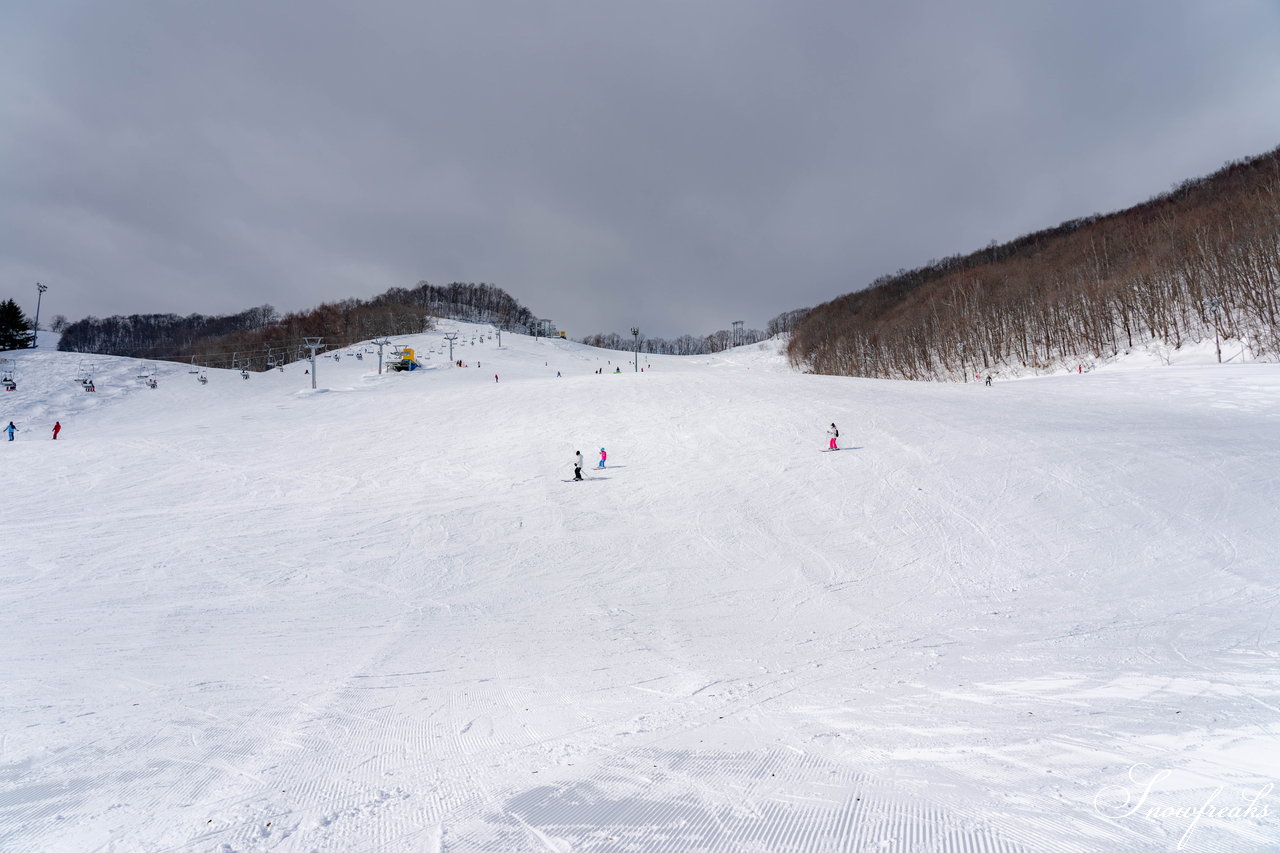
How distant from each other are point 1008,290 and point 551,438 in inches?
3159

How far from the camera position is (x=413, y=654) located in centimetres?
803

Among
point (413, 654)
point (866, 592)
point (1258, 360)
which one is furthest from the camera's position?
point (1258, 360)

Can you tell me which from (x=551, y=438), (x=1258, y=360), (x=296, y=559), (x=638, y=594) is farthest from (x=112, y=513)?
(x=1258, y=360)

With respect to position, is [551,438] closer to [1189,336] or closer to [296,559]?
[296,559]

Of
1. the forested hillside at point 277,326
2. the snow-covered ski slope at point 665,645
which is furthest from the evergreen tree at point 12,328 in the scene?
the snow-covered ski slope at point 665,645

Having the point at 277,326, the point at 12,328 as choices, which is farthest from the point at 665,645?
the point at 277,326

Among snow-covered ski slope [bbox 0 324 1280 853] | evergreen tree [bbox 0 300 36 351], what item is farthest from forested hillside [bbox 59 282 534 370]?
snow-covered ski slope [bbox 0 324 1280 853]

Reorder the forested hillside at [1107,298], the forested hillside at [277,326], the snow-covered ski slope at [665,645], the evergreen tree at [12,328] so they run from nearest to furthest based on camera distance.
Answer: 1. the snow-covered ski slope at [665,645]
2. the forested hillside at [1107,298]
3. the evergreen tree at [12,328]
4. the forested hillside at [277,326]

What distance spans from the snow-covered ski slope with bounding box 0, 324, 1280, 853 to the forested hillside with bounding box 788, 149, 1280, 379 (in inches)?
1545

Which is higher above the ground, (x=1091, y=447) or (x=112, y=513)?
(x=1091, y=447)

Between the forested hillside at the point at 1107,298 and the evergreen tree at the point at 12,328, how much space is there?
361 feet

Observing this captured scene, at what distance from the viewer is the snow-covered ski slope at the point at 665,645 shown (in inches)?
160

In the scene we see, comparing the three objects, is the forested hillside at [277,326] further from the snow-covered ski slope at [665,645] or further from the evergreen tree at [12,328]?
the snow-covered ski slope at [665,645]

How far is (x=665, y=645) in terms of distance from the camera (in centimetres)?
830
